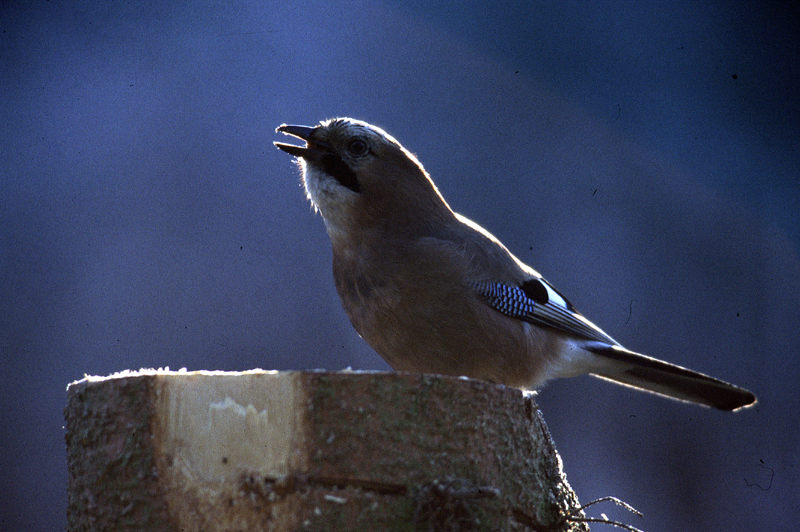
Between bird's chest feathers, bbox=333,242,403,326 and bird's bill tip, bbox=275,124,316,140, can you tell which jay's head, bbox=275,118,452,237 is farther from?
bird's chest feathers, bbox=333,242,403,326

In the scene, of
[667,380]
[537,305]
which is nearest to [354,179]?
[537,305]

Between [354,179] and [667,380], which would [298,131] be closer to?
[354,179]

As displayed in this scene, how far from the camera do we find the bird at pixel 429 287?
10.5 ft

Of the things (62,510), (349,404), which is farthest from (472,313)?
(62,510)

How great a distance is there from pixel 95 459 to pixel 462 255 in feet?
5.25

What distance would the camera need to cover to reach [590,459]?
676cm

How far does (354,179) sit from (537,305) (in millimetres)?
894

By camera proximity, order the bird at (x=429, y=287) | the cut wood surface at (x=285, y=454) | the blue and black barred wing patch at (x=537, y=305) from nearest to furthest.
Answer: the cut wood surface at (x=285, y=454), the bird at (x=429, y=287), the blue and black barred wing patch at (x=537, y=305)

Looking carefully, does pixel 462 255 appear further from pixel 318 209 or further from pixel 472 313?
pixel 318 209

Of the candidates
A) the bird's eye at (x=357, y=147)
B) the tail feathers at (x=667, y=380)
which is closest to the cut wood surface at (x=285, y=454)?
the bird's eye at (x=357, y=147)

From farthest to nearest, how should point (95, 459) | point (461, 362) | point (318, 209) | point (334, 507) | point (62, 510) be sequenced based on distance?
→ point (62, 510) → point (318, 209) → point (461, 362) → point (95, 459) → point (334, 507)

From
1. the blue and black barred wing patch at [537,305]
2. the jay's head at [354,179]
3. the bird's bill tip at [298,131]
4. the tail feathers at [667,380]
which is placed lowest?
the tail feathers at [667,380]

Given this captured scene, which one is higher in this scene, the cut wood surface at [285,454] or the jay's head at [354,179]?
the jay's head at [354,179]

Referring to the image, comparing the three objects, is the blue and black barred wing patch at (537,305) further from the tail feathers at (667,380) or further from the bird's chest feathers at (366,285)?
the bird's chest feathers at (366,285)
